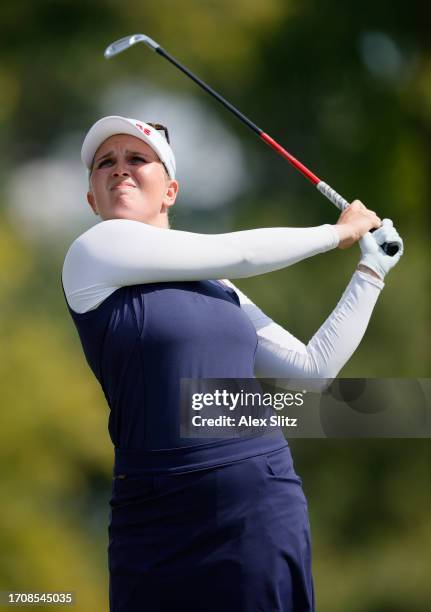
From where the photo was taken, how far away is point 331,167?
5281 millimetres

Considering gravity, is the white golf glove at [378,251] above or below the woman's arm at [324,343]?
above

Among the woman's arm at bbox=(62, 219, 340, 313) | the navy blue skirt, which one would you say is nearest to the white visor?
the woman's arm at bbox=(62, 219, 340, 313)

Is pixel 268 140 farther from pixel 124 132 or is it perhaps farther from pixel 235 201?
pixel 235 201

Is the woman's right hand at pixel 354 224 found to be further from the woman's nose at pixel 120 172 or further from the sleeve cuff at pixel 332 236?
the woman's nose at pixel 120 172

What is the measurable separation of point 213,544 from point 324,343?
43 centimetres

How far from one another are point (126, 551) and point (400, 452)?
3.59 metres

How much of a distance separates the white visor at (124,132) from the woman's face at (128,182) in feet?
0.04

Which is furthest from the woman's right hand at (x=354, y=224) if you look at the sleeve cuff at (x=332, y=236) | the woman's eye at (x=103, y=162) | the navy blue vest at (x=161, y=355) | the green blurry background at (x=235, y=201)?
the green blurry background at (x=235, y=201)

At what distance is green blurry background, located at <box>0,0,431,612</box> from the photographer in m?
4.55

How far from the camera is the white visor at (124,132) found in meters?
1.78

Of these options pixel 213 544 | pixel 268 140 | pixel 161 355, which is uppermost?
pixel 268 140

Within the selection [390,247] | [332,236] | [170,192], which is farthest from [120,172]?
[390,247]

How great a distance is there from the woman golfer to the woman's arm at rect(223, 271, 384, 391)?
16 centimetres

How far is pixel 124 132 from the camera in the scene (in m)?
1.80
